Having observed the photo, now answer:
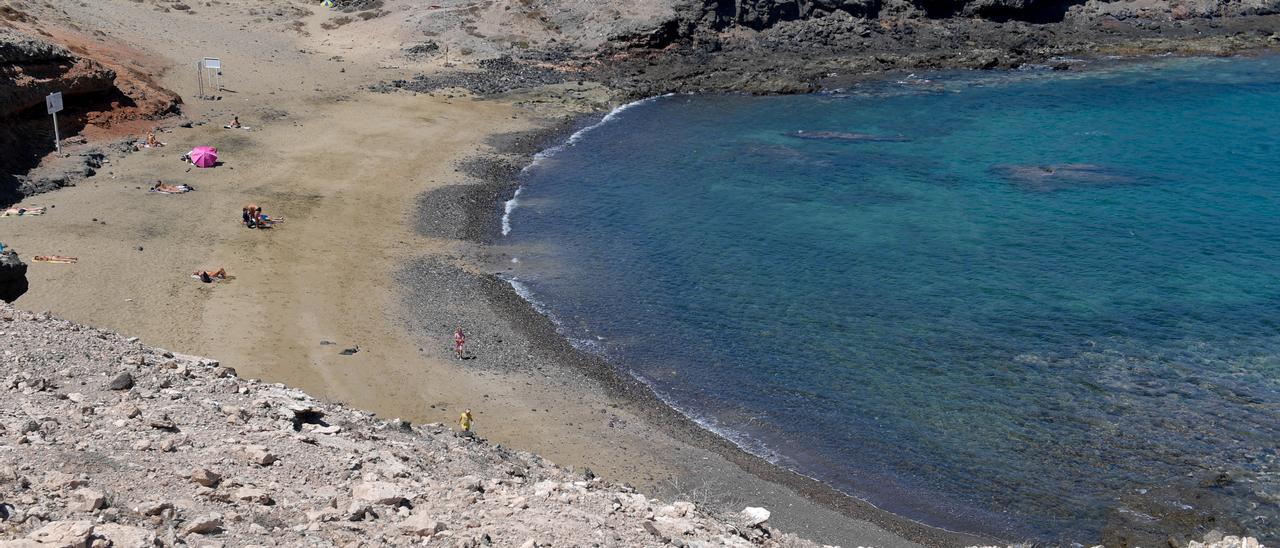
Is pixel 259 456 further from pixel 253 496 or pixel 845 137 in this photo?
pixel 845 137

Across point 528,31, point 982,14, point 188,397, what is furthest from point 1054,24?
point 188,397

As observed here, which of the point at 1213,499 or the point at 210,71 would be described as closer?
the point at 1213,499

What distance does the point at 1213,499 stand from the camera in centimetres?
2578

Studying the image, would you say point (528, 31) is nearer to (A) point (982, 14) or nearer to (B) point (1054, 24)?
(A) point (982, 14)

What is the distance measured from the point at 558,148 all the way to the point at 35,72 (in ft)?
76.5

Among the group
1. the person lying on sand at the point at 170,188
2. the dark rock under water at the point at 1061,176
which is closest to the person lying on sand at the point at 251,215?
the person lying on sand at the point at 170,188

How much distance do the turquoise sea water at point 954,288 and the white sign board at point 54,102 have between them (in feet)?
61.3

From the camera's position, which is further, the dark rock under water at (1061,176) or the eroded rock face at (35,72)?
the dark rock under water at (1061,176)

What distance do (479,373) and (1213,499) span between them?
1879 cm

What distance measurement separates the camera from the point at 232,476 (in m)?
16.3

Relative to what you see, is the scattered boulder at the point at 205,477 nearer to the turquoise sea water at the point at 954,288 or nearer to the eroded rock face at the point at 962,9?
the turquoise sea water at the point at 954,288

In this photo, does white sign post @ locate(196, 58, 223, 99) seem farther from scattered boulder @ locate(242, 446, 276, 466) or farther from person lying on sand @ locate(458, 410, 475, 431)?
scattered boulder @ locate(242, 446, 276, 466)

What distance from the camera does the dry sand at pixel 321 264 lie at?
27719 mm

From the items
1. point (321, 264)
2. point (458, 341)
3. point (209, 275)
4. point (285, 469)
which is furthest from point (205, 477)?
point (321, 264)
